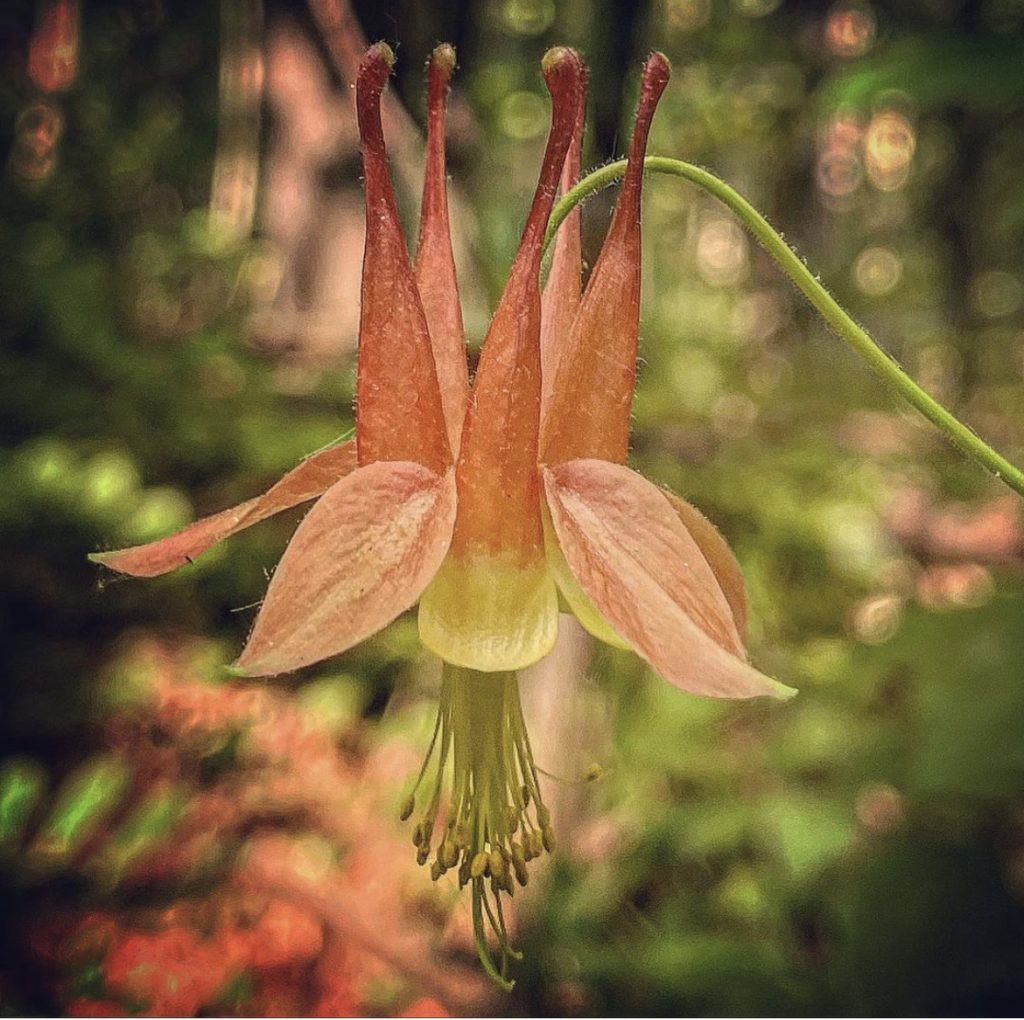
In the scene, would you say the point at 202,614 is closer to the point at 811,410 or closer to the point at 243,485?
the point at 243,485

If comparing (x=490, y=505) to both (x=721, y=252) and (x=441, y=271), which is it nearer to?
(x=441, y=271)

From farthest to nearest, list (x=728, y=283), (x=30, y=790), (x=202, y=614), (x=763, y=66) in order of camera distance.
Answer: (x=728, y=283) → (x=763, y=66) → (x=202, y=614) → (x=30, y=790)

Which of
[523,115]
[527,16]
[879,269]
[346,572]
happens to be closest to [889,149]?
[879,269]

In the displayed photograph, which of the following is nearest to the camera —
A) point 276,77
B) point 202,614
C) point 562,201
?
point 562,201

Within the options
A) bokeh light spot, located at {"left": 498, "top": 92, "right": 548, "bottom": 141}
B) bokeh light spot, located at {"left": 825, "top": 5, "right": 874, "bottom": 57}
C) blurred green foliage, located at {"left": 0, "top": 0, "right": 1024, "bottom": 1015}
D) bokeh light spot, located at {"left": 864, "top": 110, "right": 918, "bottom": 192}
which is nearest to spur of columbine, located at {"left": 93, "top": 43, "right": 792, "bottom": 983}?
blurred green foliage, located at {"left": 0, "top": 0, "right": 1024, "bottom": 1015}

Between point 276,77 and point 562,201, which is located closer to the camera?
point 562,201

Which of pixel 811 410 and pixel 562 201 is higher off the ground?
pixel 562 201

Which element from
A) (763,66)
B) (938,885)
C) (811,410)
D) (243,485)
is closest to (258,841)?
(243,485)

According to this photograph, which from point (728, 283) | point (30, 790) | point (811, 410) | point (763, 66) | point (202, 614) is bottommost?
point (202, 614)

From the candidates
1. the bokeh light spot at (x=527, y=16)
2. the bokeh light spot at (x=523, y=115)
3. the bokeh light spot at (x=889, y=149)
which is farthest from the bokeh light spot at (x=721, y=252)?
the bokeh light spot at (x=527, y=16)
